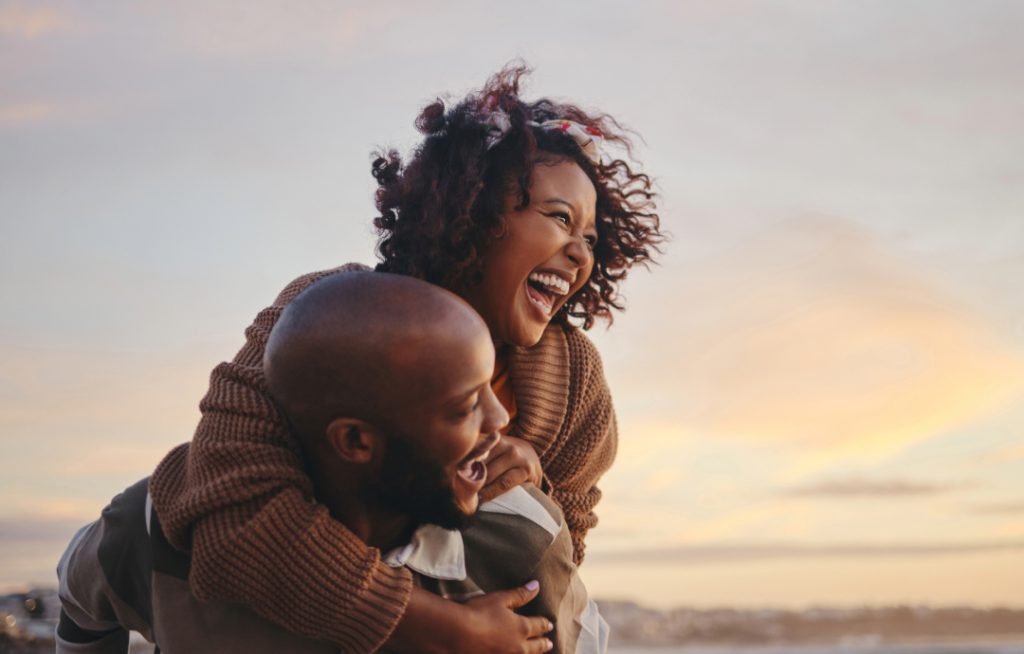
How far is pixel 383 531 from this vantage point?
279cm

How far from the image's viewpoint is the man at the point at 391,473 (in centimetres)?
252

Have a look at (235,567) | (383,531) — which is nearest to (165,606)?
(235,567)

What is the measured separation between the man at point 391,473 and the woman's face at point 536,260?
730 millimetres

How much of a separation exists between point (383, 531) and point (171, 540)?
52 cm

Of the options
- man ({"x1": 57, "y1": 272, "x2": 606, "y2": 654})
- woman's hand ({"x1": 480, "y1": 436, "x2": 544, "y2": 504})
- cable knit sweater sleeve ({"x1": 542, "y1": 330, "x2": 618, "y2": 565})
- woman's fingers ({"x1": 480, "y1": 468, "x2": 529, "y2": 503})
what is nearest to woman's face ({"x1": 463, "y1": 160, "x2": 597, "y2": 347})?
cable knit sweater sleeve ({"x1": 542, "y1": 330, "x2": 618, "y2": 565})

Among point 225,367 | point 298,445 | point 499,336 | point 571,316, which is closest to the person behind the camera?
point 298,445

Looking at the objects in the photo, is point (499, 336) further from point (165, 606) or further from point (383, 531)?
point (165, 606)

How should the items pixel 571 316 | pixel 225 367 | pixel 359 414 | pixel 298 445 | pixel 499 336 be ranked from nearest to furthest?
pixel 359 414, pixel 298 445, pixel 225 367, pixel 499 336, pixel 571 316

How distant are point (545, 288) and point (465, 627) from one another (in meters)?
1.29

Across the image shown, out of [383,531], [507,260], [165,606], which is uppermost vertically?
[507,260]

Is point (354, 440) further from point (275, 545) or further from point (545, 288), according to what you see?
point (545, 288)

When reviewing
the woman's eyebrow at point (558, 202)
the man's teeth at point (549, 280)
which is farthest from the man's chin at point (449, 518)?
the woman's eyebrow at point (558, 202)

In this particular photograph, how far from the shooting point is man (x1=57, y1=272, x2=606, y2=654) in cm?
252

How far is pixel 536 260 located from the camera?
143 inches
